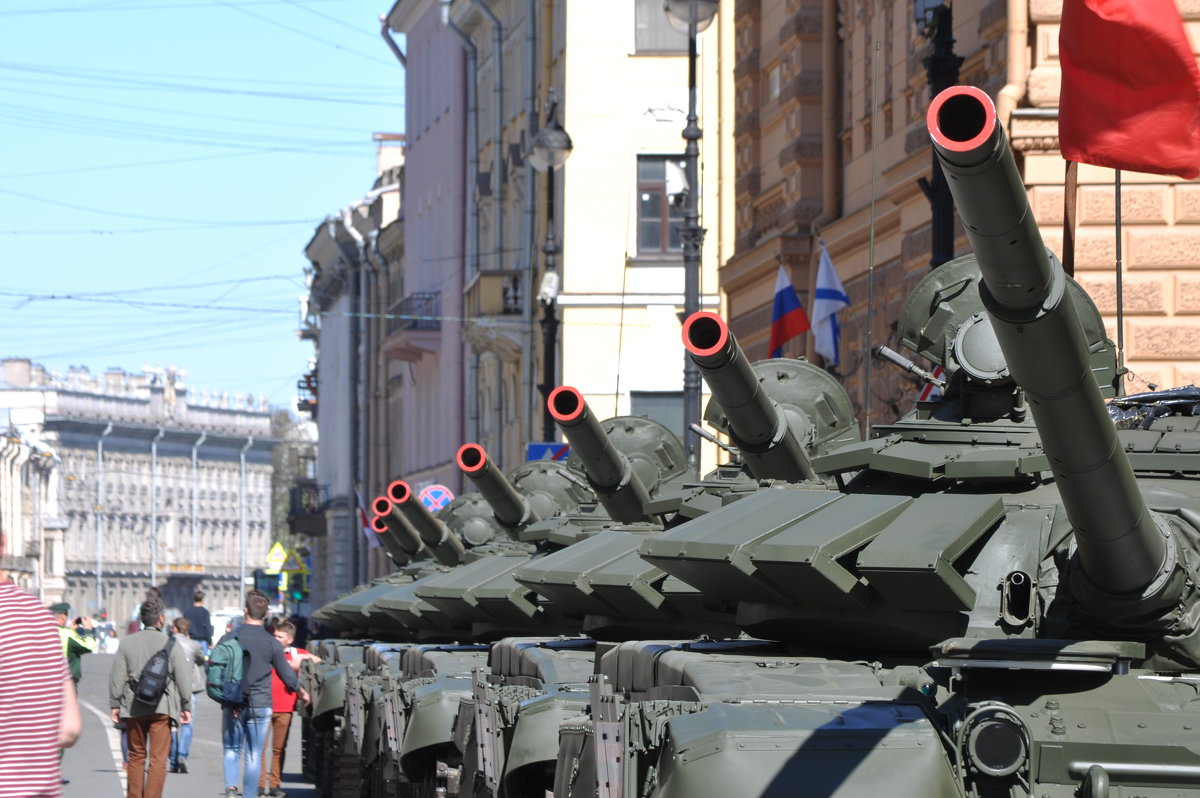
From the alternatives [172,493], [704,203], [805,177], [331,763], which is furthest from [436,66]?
[172,493]

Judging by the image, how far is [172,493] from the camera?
127 metres

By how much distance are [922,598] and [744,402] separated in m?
2.73

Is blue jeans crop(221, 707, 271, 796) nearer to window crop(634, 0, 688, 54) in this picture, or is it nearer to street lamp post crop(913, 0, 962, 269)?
street lamp post crop(913, 0, 962, 269)

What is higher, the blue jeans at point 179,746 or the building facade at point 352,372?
the building facade at point 352,372

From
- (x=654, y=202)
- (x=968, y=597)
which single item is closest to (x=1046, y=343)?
(x=968, y=597)

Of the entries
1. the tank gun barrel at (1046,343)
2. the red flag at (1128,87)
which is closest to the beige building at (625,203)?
the red flag at (1128,87)

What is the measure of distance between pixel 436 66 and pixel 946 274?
1512 inches

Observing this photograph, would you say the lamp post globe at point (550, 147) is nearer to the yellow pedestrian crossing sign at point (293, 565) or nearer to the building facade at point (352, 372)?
the building facade at point (352, 372)

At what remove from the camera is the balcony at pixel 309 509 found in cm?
6550

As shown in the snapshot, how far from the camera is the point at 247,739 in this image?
15.1 meters

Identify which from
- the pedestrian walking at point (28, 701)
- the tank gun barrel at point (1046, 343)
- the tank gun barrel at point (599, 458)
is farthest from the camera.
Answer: the tank gun barrel at point (599, 458)

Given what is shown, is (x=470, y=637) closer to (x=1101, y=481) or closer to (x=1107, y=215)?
(x=1107, y=215)

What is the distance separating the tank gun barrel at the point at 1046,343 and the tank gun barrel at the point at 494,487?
27.8 ft

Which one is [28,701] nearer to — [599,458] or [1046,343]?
[1046,343]
